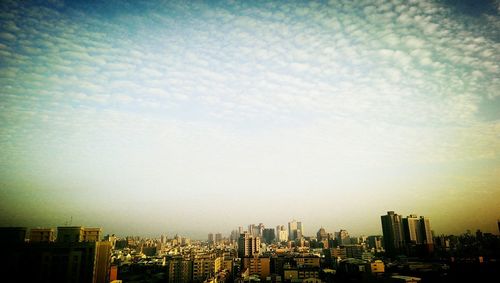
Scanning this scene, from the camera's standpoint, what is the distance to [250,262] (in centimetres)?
2384

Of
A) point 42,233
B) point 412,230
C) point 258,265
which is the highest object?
point 42,233

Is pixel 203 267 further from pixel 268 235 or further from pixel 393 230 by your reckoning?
pixel 268 235

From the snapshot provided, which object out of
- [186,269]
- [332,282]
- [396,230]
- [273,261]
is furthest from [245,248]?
[396,230]

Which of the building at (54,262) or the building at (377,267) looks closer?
the building at (54,262)

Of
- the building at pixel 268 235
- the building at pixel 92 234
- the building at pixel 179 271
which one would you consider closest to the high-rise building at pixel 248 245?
the building at pixel 179 271

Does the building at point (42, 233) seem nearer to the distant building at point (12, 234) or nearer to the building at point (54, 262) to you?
the distant building at point (12, 234)

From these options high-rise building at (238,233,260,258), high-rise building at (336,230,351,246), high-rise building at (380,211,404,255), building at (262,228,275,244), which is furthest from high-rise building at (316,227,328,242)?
high-rise building at (238,233,260,258)

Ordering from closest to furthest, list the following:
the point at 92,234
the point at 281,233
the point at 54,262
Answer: the point at 54,262
the point at 92,234
the point at 281,233

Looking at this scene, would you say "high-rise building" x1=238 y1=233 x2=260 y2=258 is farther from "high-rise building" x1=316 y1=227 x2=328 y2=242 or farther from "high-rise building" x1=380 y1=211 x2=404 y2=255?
"high-rise building" x1=316 y1=227 x2=328 y2=242

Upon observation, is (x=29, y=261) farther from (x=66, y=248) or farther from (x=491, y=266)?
(x=491, y=266)

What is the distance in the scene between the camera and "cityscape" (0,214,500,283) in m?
10.1

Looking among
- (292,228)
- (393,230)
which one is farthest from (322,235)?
(393,230)

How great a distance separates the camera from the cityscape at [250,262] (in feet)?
33.1

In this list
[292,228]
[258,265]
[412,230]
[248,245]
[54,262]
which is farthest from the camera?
[292,228]
